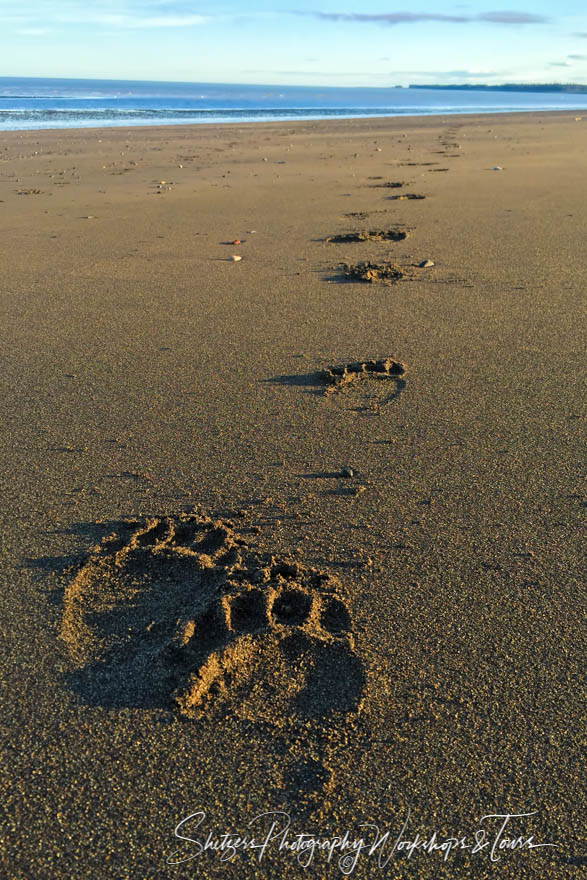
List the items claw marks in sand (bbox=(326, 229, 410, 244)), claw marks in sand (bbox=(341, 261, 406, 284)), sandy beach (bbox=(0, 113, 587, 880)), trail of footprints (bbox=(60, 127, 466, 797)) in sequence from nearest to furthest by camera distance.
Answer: sandy beach (bbox=(0, 113, 587, 880)) < trail of footprints (bbox=(60, 127, 466, 797)) < claw marks in sand (bbox=(341, 261, 406, 284)) < claw marks in sand (bbox=(326, 229, 410, 244))

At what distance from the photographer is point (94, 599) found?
174cm

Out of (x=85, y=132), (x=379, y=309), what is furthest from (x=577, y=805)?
(x=85, y=132)

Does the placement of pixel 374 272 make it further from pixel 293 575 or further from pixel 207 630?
pixel 207 630

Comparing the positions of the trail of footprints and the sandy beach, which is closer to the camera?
the sandy beach

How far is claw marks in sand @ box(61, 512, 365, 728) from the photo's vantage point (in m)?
1.45


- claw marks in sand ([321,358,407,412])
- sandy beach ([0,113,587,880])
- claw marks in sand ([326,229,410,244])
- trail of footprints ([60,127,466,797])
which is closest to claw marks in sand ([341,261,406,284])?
sandy beach ([0,113,587,880])

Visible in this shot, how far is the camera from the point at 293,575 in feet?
5.93

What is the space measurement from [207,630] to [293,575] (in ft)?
0.95

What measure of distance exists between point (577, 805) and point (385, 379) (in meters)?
1.97

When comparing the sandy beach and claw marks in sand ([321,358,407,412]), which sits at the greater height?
claw marks in sand ([321,358,407,412])

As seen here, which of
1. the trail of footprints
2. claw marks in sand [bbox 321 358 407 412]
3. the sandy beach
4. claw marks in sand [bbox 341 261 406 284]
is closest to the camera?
the sandy beach

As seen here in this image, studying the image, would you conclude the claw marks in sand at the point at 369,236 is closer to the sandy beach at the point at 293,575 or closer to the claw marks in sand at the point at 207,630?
the sandy beach at the point at 293,575

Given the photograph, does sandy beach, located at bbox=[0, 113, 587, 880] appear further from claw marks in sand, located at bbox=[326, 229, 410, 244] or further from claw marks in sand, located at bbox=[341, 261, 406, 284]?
claw marks in sand, located at bbox=[326, 229, 410, 244]

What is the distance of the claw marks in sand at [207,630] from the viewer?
1449mm
